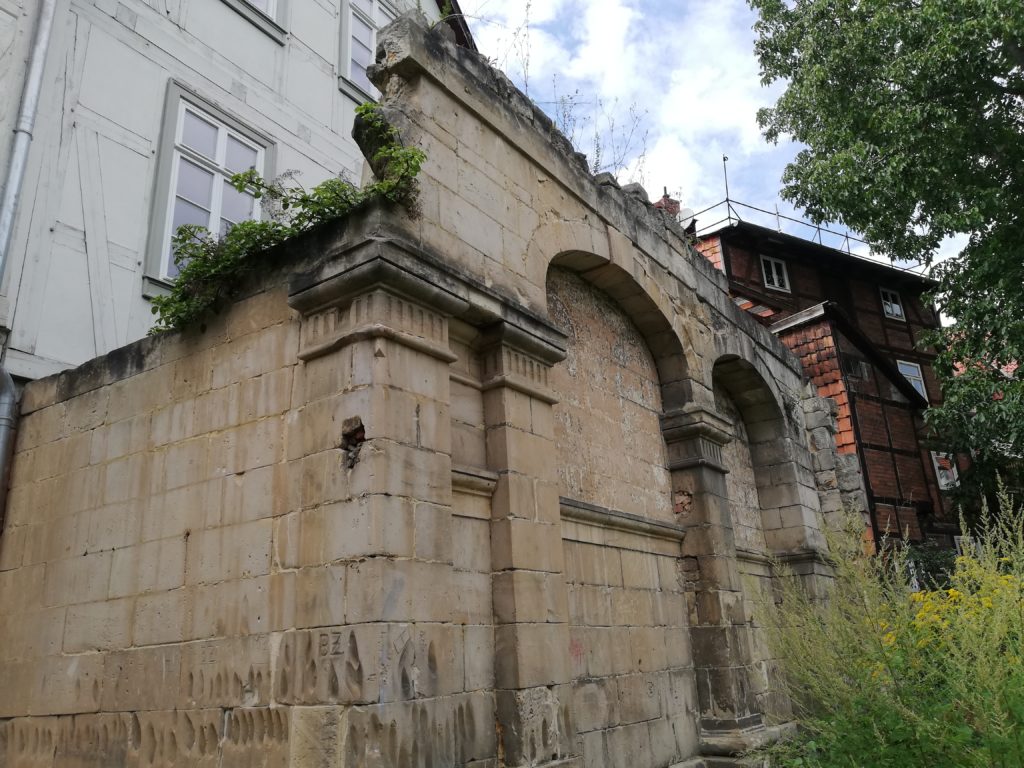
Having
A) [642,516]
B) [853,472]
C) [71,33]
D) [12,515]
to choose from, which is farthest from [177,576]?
[853,472]

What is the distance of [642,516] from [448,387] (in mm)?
2724

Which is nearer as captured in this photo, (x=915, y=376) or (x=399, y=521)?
(x=399, y=521)

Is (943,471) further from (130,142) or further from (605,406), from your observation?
(130,142)

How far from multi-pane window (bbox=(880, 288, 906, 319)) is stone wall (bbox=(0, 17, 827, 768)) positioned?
730 inches

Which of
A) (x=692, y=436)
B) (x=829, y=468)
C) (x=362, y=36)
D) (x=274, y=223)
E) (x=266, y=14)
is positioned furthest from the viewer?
(x=362, y=36)

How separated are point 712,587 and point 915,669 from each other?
7.00 feet

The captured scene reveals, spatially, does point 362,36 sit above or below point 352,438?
above

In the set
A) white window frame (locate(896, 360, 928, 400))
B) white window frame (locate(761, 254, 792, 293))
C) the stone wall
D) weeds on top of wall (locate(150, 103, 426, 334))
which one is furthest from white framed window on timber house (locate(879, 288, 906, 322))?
weeds on top of wall (locate(150, 103, 426, 334))

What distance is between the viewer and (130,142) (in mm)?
7215

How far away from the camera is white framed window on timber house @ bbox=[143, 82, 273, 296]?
7227mm

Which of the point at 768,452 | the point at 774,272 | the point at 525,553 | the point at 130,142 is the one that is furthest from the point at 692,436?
the point at 774,272

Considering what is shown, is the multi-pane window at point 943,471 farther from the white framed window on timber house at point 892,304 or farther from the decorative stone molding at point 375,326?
the decorative stone molding at point 375,326

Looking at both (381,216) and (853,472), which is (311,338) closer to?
(381,216)

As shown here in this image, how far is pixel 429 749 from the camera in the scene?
3.37 meters
